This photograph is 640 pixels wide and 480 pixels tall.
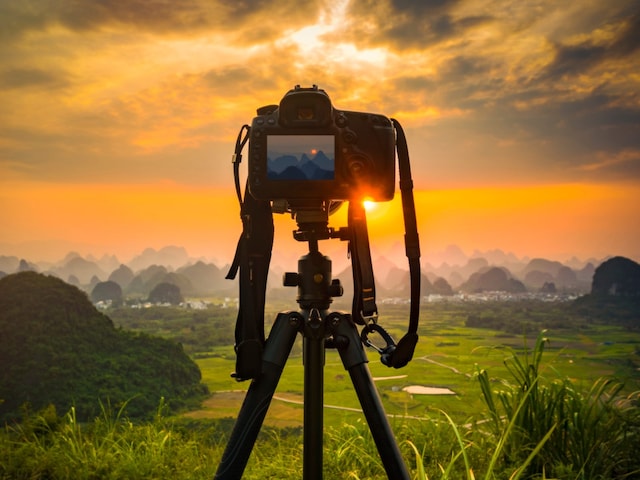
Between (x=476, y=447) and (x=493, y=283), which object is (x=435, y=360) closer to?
(x=476, y=447)

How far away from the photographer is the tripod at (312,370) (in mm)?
2402

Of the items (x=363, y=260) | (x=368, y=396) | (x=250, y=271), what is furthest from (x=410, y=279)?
(x=250, y=271)

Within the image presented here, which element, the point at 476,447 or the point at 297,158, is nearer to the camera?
the point at 297,158

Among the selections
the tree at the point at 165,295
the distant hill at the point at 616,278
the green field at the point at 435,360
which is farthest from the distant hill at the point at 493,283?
the tree at the point at 165,295

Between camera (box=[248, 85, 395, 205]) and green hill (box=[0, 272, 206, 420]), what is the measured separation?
180 ft

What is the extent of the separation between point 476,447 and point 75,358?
238 feet

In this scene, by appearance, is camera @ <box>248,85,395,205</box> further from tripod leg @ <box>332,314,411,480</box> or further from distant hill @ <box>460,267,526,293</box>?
distant hill @ <box>460,267,526,293</box>

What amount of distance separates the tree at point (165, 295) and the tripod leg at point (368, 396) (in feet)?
428

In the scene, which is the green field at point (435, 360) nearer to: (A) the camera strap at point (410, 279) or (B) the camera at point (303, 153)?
(A) the camera strap at point (410, 279)

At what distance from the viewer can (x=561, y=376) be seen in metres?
4.29

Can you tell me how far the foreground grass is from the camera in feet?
12.8

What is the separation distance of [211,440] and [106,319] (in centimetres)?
8037

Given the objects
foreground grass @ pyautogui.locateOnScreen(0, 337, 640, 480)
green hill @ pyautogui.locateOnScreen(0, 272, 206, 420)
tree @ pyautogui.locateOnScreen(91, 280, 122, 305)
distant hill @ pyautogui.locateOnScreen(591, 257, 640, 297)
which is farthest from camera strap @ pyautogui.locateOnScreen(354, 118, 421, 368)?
tree @ pyautogui.locateOnScreen(91, 280, 122, 305)

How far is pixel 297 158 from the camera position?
238 cm
